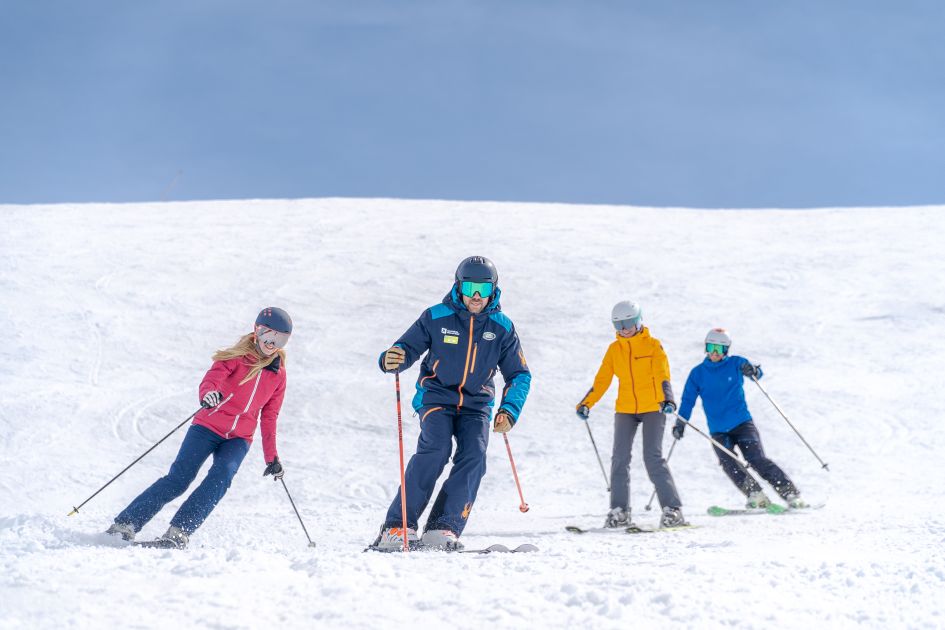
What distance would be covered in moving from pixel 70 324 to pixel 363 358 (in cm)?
443

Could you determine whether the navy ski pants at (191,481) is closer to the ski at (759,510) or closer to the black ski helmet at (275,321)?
the black ski helmet at (275,321)

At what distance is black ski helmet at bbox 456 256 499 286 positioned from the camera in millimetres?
4648

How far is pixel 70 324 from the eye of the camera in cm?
1209

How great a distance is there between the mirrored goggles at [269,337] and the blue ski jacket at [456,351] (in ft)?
2.57

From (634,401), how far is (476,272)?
8.06 ft

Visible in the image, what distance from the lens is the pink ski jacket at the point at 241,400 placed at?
502 cm

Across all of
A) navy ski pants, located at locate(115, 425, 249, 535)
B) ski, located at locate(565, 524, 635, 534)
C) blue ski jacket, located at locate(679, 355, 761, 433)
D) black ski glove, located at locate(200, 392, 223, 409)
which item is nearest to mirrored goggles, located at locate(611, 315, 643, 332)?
blue ski jacket, located at locate(679, 355, 761, 433)

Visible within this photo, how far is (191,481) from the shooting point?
16.0ft

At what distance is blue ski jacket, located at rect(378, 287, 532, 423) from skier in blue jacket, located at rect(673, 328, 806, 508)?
306 cm

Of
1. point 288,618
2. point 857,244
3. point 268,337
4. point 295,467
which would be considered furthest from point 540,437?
point 857,244

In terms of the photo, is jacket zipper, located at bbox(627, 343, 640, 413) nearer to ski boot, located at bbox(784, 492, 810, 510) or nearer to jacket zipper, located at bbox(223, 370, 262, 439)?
ski boot, located at bbox(784, 492, 810, 510)

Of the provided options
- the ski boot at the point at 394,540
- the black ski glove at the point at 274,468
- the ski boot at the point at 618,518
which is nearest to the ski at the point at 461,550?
the ski boot at the point at 394,540

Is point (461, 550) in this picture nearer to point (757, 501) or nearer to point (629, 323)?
point (629, 323)

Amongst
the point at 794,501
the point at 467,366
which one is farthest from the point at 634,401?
the point at 467,366
